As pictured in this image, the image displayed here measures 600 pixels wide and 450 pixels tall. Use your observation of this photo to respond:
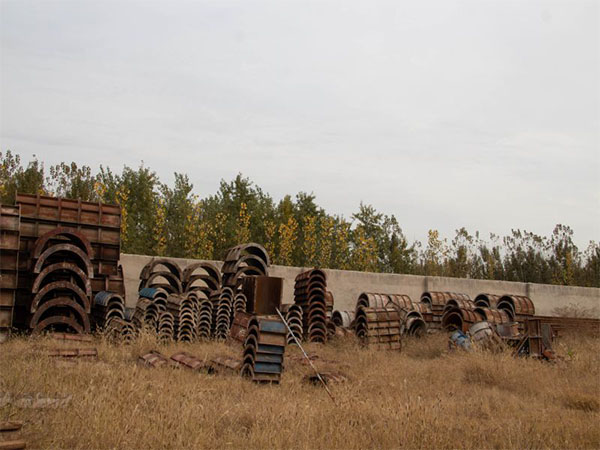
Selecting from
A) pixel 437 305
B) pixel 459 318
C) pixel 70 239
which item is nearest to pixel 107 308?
pixel 70 239

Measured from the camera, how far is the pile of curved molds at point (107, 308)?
1318cm

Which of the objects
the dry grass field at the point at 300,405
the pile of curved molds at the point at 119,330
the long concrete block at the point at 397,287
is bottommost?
the dry grass field at the point at 300,405

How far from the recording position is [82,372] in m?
8.40

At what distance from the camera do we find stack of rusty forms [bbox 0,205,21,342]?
12.1 metres

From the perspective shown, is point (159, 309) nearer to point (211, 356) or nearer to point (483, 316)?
point (211, 356)

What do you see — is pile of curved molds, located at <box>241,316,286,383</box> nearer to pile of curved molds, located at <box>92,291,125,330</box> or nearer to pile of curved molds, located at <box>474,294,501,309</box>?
pile of curved molds, located at <box>92,291,125,330</box>

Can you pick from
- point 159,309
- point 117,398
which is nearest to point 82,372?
point 117,398

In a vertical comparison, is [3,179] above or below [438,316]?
above

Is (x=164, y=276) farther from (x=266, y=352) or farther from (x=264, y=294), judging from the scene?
(x=266, y=352)

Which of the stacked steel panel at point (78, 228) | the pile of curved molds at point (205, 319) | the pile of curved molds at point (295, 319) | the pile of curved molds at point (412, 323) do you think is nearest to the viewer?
the stacked steel panel at point (78, 228)

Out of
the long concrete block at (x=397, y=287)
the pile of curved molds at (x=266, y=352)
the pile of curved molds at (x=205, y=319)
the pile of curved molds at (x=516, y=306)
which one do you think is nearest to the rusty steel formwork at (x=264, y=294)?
the pile of curved molds at (x=205, y=319)

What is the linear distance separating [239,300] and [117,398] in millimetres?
7749

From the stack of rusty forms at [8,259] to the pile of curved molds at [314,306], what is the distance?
262 inches

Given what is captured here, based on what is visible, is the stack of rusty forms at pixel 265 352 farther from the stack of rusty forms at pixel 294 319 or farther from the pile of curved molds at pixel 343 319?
the pile of curved molds at pixel 343 319
